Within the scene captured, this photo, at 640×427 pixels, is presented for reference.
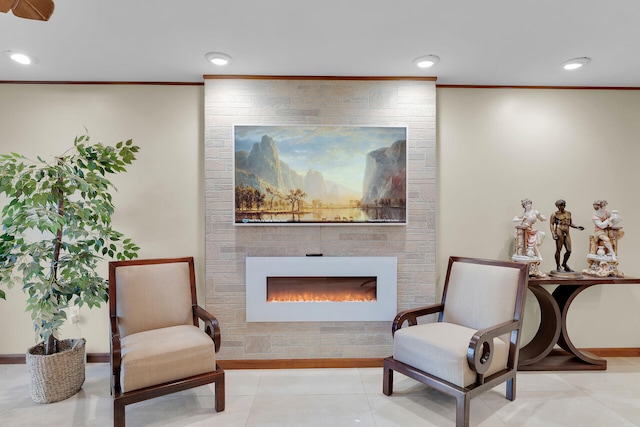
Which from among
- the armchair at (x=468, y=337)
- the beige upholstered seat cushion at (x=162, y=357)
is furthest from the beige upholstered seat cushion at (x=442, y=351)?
the beige upholstered seat cushion at (x=162, y=357)

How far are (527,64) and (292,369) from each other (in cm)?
311

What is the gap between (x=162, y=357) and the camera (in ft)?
6.77

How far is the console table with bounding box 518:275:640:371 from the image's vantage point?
2.75m

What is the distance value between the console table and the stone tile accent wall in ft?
3.11

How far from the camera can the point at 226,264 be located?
287 centimetres

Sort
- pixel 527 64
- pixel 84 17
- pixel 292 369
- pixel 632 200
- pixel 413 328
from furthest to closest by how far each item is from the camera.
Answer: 1. pixel 632 200
2. pixel 292 369
3. pixel 527 64
4. pixel 413 328
5. pixel 84 17

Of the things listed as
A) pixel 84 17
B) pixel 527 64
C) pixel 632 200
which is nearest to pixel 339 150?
pixel 527 64

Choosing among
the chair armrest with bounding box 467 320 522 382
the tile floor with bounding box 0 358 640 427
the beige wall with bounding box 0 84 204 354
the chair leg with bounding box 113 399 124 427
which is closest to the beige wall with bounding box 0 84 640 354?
the beige wall with bounding box 0 84 204 354

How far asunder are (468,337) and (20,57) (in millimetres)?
3765

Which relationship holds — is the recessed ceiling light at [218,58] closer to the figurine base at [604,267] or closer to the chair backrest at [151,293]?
the chair backrest at [151,293]

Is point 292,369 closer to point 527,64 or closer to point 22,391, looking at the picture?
point 22,391

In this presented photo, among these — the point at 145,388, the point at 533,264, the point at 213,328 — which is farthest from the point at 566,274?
the point at 145,388

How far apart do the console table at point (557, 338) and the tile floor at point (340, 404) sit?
7 centimetres

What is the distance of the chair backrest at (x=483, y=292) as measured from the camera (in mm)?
2301
